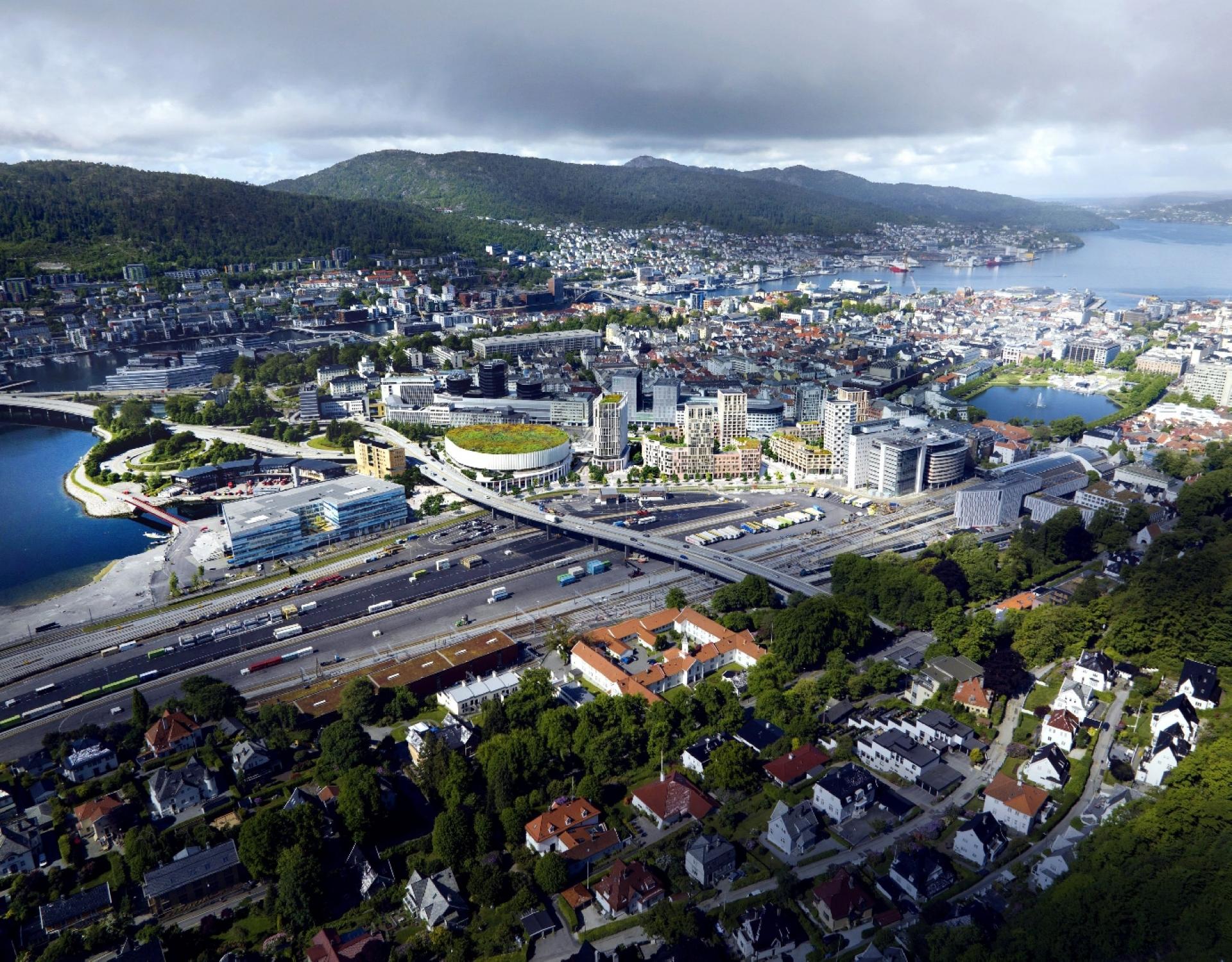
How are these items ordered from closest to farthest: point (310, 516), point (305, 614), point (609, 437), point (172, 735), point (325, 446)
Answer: point (172, 735) < point (305, 614) < point (310, 516) < point (609, 437) < point (325, 446)

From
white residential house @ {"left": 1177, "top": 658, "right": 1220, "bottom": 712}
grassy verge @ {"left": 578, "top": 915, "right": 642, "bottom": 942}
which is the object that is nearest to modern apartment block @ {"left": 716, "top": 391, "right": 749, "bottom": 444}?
white residential house @ {"left": 1177, "top": 658, "right": 1220, "bottom": 712}

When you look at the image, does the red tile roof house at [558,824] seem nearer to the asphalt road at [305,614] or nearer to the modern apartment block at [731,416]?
the asphalt road at [305,614]

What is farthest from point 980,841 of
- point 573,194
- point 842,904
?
point 573,194

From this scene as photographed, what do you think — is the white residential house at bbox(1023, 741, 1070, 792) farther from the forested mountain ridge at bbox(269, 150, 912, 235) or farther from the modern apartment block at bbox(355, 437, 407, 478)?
the forested mountain ridge at bbox(269, 150, 912, 235)

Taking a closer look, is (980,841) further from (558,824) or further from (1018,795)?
(558,824)

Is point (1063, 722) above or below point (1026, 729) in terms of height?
above

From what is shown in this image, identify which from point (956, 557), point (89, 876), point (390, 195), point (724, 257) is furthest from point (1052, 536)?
point (390, 195)

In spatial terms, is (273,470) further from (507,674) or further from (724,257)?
(724,257)
